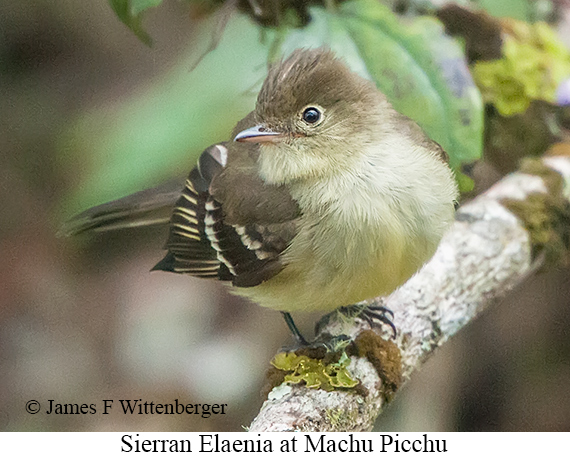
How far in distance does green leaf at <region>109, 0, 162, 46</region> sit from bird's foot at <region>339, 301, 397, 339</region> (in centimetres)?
81

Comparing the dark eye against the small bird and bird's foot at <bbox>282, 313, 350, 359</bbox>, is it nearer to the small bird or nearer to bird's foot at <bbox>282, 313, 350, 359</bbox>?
the small bird

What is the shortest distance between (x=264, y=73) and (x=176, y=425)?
827mm

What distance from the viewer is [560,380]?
5.76 feet

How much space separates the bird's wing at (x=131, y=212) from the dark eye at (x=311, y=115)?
1.31ft

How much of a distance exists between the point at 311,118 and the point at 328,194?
15 cm

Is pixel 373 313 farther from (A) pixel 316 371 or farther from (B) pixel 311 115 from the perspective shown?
(B) pixel 311 115

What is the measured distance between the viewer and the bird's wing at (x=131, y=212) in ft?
4.91

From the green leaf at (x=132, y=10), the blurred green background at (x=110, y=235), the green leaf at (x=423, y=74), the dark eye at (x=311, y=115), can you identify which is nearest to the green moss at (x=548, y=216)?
the green leaf at (x=423, y=74)

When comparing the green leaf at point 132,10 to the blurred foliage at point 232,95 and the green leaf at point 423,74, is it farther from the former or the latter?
the green leaf at point 423,74

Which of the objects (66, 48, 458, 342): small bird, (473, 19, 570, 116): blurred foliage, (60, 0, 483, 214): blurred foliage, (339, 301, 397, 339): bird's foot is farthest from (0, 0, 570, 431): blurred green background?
(473, 19, 570, 116): blurred foliage

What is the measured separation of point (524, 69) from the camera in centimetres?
184

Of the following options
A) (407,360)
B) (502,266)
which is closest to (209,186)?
(407,360)

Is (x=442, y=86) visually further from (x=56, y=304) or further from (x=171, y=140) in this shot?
(x=56, y=304)

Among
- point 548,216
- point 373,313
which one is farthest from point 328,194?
point 548,216
